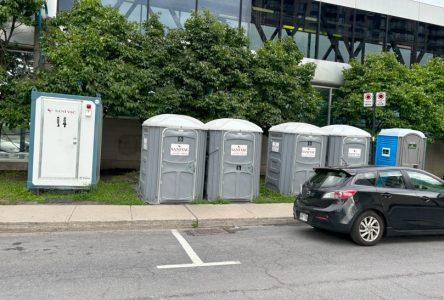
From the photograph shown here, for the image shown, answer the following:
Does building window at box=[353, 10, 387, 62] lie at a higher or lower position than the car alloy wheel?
higher

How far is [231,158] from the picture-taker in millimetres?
10305

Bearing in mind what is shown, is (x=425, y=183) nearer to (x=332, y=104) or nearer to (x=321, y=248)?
(x=321, y=248)

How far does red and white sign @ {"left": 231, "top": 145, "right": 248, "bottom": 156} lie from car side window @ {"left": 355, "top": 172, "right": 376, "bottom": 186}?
144 inches

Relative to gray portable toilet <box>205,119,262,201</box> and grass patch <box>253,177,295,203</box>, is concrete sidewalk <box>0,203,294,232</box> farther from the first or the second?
grass patch <box>253,177,295,203</box>

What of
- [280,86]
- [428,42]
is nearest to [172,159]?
[280,86]

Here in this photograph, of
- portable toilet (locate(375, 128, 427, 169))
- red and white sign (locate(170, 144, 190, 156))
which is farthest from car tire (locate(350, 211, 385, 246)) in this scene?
portable toilet (locate(375, 128, 427, 169))

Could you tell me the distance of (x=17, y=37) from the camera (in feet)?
43.4

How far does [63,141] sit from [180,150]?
9.39ft

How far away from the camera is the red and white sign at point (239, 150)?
10.3 metres

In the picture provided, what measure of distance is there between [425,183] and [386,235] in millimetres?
1380

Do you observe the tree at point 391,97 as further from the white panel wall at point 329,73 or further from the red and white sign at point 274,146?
the red and white sign at point 274,146

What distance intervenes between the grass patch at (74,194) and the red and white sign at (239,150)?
8.55ft

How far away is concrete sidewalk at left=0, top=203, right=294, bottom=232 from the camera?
25.2 feet

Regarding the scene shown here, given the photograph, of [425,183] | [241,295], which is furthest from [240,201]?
[241,295]
